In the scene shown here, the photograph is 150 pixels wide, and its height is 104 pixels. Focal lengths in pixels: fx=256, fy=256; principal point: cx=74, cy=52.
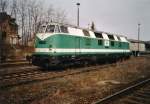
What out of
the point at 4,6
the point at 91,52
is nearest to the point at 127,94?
the point at 91,52

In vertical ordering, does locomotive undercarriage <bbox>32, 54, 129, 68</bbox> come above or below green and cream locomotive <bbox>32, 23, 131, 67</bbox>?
below

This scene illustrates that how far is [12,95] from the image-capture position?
396 inches

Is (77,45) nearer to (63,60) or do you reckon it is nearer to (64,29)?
(64,29)

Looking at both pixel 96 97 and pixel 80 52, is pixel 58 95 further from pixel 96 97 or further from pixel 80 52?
pixel 80 52

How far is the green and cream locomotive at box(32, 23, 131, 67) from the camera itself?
61.0 ft

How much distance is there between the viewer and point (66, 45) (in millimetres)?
19516

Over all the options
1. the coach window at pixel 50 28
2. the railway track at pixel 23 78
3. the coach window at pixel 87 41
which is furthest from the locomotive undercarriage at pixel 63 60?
the coach window at pixel 50 28

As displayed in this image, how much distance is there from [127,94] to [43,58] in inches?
363

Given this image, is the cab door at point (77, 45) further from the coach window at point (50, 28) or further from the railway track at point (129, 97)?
the railway track at point (129, 97)

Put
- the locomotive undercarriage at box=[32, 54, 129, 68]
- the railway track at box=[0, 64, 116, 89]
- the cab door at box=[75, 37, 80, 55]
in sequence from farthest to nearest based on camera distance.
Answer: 1. the cab door at box=[75, 37, 80, 55]
2. the locomotive undercarriage at box=[32, 54, 129, 68]
3. the railway track at box=[0, 64, 116, 89]

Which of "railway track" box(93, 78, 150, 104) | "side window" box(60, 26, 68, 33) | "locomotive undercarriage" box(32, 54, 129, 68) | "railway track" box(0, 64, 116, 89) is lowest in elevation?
"railway track" box(93, 78, 150, 104)

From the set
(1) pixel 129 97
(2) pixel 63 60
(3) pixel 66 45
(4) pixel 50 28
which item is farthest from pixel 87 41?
(1) pixel 129 97

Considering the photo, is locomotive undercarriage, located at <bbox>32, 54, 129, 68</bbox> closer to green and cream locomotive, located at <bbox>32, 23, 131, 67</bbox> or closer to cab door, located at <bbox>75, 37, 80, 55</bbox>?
green and cream locomotive, located at <bbox>32, 23, 131, 67</bbox>

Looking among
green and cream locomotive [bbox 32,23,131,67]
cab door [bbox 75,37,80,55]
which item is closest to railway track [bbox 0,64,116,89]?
green and cream locomotive [bbox 32,23,131,67]
